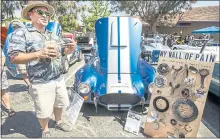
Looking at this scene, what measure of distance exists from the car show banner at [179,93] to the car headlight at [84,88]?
3.73ft

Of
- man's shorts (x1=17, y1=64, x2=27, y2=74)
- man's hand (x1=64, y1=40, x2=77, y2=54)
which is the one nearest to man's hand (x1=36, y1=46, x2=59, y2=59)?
man's hand (x1=64, y1=40, x2=77, y2=54)

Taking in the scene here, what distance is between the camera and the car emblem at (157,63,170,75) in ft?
8.74

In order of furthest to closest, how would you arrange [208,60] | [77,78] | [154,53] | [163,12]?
[163,12], [154,53], [77,78], [208,60]

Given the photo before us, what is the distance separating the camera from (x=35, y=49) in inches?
90.4

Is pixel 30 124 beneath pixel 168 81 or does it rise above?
beneath

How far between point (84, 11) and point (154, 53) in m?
24.4

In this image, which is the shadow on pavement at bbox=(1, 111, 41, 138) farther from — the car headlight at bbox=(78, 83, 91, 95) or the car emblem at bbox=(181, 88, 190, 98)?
the car emblem at bbox=(181, 88, 190, 98)

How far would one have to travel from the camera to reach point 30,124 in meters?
3.31

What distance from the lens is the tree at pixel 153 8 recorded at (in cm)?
2844

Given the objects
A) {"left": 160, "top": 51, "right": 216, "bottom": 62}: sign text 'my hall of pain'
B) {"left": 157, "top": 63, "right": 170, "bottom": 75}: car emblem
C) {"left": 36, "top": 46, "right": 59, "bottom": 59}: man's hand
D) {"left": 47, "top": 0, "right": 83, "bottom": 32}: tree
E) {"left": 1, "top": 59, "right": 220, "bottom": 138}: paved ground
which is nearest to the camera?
{"left": 36, "top": 46, "right": 59, "bottom": 59}: man's hand

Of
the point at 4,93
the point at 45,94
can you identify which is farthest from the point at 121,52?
the point at 4,93

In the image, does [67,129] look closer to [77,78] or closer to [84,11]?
[77,78]

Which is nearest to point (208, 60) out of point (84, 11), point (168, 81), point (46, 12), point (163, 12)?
point (168, 81)

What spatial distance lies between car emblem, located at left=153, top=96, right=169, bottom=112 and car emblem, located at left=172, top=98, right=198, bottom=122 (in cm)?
11
